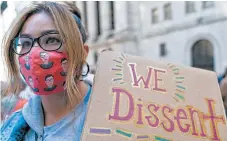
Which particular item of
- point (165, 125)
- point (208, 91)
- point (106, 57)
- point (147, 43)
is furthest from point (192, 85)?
point (147, 43)

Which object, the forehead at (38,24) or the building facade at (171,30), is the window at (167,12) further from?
the forehead at (38,24)

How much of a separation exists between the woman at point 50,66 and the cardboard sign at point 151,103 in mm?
103

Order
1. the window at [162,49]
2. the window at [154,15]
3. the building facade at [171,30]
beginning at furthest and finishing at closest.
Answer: the window at [154,15] → the window at [162,49] → the building facade at [171,30]

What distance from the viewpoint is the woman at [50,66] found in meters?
1.13

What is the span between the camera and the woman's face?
3.73 feet

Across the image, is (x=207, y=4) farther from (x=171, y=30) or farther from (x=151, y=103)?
(x=151, y=103)

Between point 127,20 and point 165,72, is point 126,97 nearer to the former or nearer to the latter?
point 165,72

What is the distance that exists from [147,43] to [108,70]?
59.6 feet

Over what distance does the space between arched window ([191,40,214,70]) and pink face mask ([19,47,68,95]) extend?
49.8ft

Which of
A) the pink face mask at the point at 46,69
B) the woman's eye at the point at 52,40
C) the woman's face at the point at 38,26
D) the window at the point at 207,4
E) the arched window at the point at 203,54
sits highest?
the window at the point at 207,4

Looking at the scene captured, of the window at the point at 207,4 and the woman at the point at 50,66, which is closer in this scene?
the woman at the point at 50,66

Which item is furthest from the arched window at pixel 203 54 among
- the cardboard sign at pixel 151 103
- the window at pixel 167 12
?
the cardboard sign at pixel 151 103

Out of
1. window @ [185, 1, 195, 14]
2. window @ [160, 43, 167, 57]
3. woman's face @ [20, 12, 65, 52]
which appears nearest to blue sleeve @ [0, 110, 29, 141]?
woman's face @ [20, 12, 65, 52]

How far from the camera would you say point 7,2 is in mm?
2225
